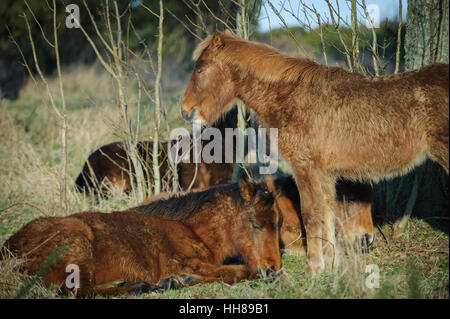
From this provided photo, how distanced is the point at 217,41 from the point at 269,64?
2.64 feet

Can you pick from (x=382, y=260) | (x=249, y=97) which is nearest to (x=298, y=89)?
(x=249, y=97)

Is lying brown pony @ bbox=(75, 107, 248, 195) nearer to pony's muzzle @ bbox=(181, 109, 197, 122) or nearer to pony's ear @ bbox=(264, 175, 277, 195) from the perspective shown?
pony's muzzle @ bbox=(181, 109, 197, 122)

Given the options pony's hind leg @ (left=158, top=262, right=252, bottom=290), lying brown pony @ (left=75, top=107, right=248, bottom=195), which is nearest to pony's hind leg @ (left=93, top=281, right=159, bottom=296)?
pony's hind leg @ (left=158, top=262, right=252, bottom=290)

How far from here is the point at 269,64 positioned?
4676 millimetres

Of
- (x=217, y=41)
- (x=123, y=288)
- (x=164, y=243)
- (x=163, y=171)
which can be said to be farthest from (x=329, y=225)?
(x=163, y=171)

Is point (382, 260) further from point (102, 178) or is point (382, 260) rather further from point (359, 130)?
point (102, 178)

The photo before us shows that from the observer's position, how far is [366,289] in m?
3.34

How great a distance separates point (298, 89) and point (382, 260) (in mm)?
2074

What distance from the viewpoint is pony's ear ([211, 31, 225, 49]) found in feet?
16.5

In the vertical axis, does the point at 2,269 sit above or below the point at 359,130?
below

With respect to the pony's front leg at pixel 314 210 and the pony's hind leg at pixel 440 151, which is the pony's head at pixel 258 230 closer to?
the pony's front leg at pixel 314 210
